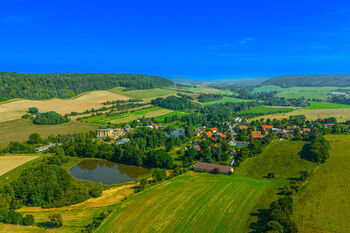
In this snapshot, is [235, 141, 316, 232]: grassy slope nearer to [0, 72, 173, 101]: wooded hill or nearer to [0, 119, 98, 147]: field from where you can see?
[0, 119, 98, 147]: field

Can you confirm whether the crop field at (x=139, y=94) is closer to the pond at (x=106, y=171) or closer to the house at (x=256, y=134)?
the house at (x=256, y=134)

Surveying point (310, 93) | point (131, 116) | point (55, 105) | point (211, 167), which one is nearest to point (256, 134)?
point (211, 167)

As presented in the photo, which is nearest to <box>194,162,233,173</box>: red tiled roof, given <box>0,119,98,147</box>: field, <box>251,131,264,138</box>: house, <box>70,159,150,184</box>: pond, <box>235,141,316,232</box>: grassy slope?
<box>235,141,316,232</box>: grassy slope

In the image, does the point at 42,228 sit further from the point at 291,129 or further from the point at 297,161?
the point at 291,129

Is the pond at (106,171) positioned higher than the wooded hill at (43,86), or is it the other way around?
the wooded hill at (43,86)

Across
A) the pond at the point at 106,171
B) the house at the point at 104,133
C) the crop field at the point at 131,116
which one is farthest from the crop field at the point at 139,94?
the pond at the point at 106,171

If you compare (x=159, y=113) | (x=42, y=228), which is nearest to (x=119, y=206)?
(x=42, y=228)

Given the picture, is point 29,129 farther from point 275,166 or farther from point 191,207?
point 275,166
